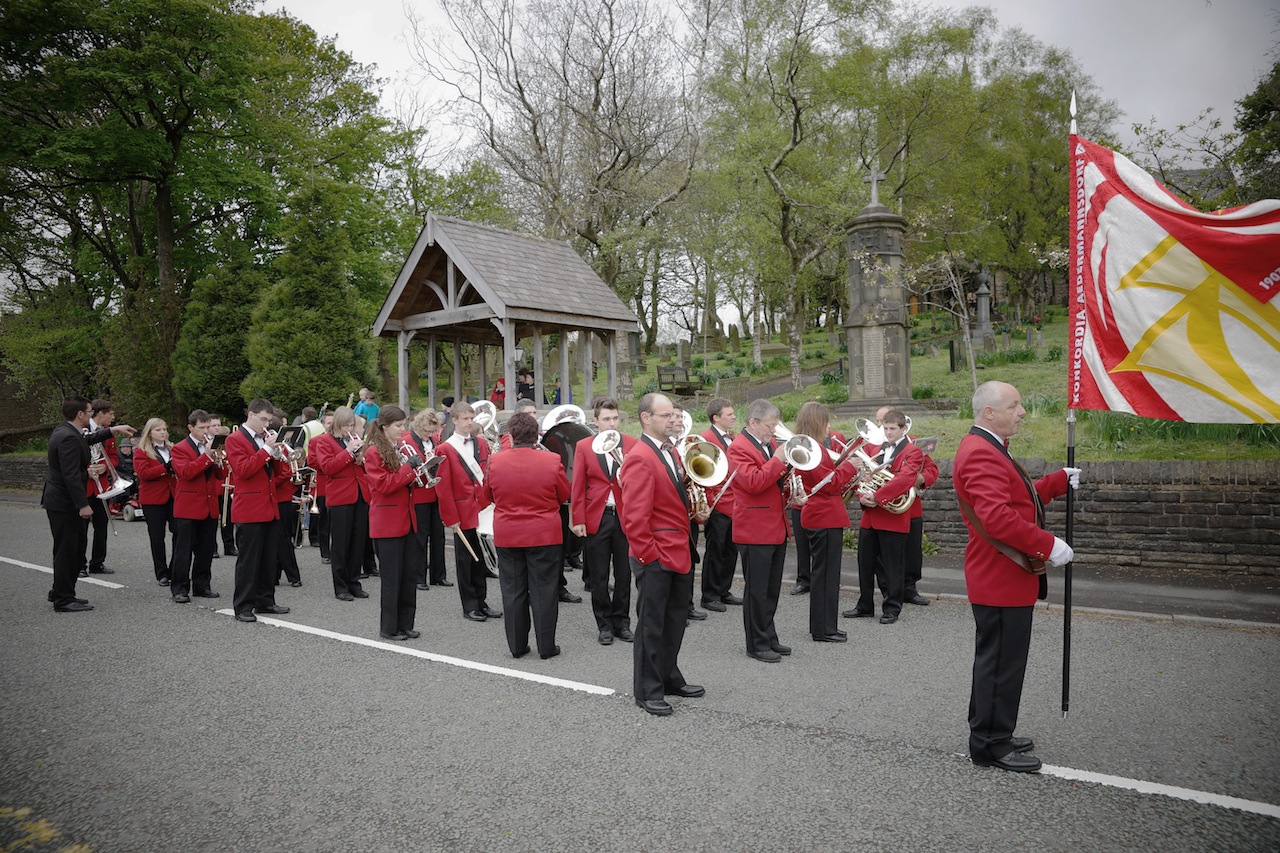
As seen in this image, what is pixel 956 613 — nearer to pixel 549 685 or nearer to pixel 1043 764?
pixel 1043 764

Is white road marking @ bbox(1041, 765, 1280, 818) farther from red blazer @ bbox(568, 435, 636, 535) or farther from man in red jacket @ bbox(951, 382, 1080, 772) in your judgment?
red blazer @ bbox(568, 435, 636, 535)

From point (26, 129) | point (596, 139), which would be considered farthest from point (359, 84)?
point (26, 129)

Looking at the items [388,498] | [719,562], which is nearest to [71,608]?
[388,498]

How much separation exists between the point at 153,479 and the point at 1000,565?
941cm

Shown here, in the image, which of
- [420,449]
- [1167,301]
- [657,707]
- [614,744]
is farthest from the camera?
[420,449]

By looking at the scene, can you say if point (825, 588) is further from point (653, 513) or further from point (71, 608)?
point (71, 608)

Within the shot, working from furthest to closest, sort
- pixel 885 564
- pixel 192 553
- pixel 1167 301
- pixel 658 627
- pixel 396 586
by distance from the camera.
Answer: pixel 192 553 → pixel 885 564 → pixel 396 586 → pixel 658 627 → pixel 1167 301

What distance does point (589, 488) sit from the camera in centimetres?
743

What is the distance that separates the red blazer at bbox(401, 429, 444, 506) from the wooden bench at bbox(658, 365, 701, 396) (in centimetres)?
2268

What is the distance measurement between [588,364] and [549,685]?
14.6m

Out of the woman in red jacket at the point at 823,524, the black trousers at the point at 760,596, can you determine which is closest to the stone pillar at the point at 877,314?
the woman in red jacket at the point at 823,524

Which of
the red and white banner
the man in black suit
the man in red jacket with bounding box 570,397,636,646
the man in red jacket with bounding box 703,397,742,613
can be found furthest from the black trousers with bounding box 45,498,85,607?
the red and white banner

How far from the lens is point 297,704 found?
5.59 metres

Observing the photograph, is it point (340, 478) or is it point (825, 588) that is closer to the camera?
point (825, 588)
